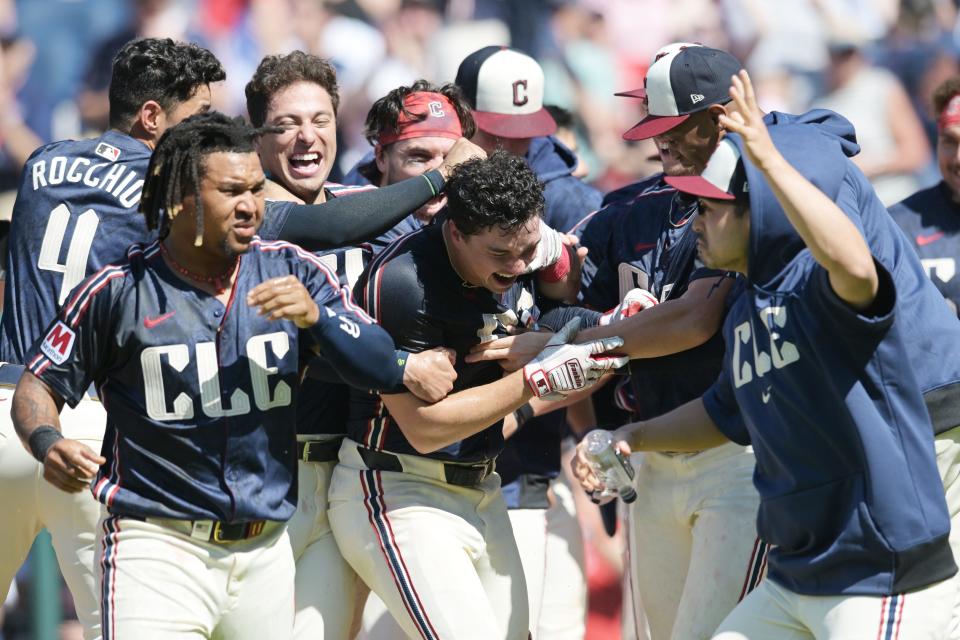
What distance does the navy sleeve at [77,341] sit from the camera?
365 cm

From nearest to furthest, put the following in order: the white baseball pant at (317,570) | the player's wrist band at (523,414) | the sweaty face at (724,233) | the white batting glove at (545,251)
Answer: the sweaty face at (724,233), the white batting glove at (545,251), the white baseball pant at (317,570), the player's wrist band at (523,414)

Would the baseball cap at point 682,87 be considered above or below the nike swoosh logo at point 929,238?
above

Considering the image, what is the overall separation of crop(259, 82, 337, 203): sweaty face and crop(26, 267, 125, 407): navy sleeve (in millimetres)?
1329

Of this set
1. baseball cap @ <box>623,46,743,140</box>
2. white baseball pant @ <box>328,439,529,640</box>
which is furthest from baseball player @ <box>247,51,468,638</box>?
baseball cap @ <box>623,46,743,140</box>

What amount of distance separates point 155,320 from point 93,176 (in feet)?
3.88

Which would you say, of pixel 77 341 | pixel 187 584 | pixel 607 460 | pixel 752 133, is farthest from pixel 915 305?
pixel 77 341

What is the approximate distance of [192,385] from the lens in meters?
3.70

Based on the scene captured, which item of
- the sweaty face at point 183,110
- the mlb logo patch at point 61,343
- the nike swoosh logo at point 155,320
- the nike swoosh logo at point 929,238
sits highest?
the sweaty face at point 183,110

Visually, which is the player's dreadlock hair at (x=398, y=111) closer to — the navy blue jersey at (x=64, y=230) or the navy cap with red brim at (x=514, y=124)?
the navy cap with red brim at (x=514, y=124)

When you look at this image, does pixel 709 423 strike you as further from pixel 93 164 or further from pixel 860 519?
pixel 93 164

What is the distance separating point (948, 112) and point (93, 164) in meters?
3.44

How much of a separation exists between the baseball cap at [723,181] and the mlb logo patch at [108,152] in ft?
6.66

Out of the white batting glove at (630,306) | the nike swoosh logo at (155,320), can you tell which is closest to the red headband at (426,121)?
the white batting glove at (630,306)

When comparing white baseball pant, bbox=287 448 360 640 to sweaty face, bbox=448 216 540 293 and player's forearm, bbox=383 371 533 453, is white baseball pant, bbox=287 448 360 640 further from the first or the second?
sweaty face, bbox=448 216 540 293
